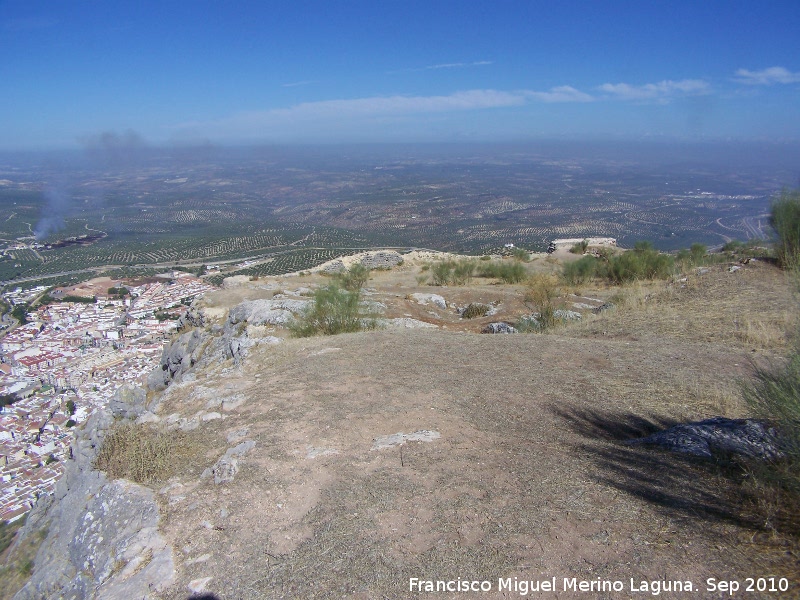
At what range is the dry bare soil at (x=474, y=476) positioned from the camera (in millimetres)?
3111

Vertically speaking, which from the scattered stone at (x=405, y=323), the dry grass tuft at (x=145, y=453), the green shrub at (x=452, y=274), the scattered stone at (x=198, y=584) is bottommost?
the green shrub at (x=452, y=274)

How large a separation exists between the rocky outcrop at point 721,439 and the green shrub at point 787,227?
9659mm

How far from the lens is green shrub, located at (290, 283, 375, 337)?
10.9 m

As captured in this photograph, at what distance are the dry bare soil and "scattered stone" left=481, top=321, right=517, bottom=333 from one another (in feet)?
6.77

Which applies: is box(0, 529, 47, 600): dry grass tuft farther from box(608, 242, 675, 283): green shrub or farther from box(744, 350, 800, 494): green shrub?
box(608, 242, 675, 283): green shrub

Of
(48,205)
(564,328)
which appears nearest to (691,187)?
(564,328)

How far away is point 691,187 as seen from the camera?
69.9 m

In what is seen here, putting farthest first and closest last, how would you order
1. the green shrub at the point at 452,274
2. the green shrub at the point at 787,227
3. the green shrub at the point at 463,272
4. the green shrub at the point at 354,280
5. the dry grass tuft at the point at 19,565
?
the green shrub at the point at 452,274, the green shrub at the point at 463,272, the green shrub at the point at 354,280, the green shrub at the point at 787,227, the dry grass tuft at the point at 19,565

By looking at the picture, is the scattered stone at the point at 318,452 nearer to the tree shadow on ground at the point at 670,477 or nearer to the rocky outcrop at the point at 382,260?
the tree shadow on ground at the point at 670,477

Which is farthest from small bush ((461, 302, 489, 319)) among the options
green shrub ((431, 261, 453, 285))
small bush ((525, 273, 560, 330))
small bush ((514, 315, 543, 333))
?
green shrub ((431, 261, 453, 285))

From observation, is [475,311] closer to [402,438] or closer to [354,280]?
[354,280]

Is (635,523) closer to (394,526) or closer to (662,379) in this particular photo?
(394,526)

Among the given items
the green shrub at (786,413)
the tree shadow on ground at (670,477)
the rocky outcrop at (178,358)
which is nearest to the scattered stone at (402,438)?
the tree shadow on ground at (670,477)

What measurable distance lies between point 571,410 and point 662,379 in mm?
1675
